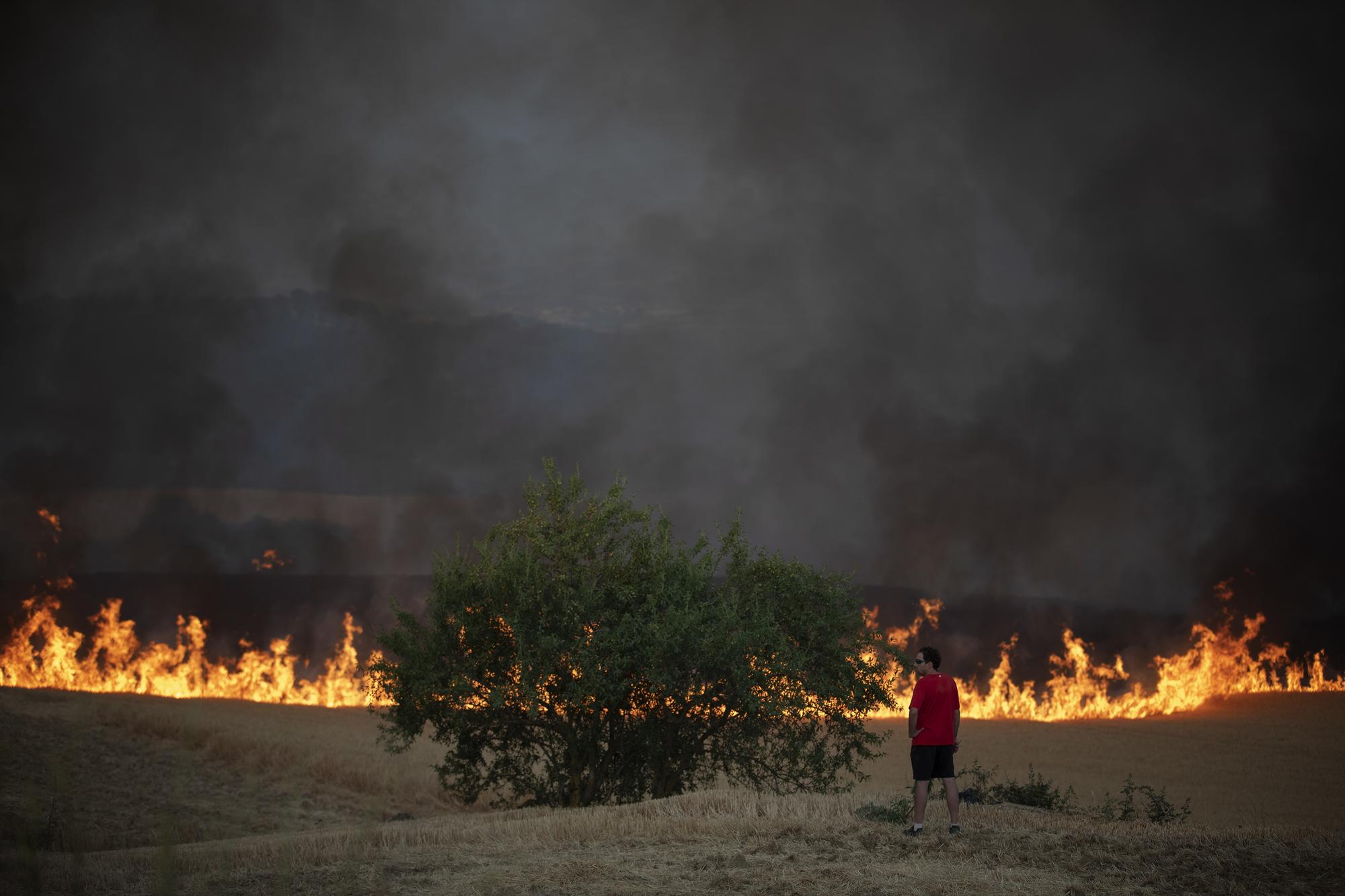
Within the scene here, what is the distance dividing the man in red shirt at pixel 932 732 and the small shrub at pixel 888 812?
1.01m

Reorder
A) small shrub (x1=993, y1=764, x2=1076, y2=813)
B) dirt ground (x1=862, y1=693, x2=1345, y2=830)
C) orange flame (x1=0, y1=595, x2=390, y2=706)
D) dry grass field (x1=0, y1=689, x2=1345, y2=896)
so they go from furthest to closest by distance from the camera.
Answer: orange flame (x1=0, y1=595, x2=390, y2=706)
dirt ground (x1=862, y1=693, x2=1345, y2=830)
small shrub (x1=993, y1=764, x2=1076, y2=813)
dry grass field (x1=0, y1=689, x2=1345, y2=896)

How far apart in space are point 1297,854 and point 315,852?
1470 centimetres

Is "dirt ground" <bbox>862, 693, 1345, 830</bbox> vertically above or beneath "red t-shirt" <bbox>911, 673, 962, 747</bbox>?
beneath

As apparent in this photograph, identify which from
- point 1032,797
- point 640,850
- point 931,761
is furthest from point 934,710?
point 1032,797

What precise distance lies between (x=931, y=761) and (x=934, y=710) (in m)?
0.78

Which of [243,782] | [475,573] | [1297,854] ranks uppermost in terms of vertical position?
[475,573]

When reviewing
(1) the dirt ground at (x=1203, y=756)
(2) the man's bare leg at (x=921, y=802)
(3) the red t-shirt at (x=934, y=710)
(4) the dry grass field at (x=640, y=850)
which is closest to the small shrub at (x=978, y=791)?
(4) the dry grass field at (x=640, y=850)

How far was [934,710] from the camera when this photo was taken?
1473 cm

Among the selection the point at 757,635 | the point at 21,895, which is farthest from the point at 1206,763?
the point at 21,895

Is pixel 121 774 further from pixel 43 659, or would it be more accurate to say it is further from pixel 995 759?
pixel 43 659

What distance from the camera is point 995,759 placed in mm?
Answer: 60188

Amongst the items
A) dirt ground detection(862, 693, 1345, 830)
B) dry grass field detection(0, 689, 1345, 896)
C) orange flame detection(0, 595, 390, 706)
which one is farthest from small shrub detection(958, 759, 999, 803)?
orange flame detection(0, 595, 390, 706)

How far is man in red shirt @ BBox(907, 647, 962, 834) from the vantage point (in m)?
14.6

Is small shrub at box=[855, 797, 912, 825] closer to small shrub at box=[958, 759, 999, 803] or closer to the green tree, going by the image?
small shrub at box=[958, 759, 999, 803]
